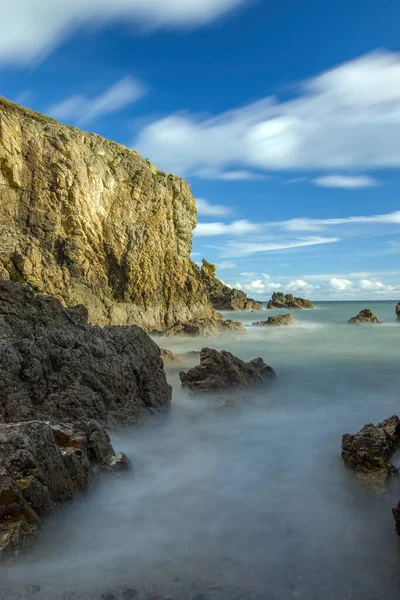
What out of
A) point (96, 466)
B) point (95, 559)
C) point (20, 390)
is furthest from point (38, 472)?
point (20, 390)

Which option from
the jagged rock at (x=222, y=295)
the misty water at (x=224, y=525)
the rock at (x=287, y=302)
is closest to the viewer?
the misty water at (x=224, y=525)

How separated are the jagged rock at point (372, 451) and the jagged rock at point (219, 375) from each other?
4.08 meters

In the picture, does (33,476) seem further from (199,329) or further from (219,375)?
(199,329)

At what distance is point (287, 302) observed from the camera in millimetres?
71062

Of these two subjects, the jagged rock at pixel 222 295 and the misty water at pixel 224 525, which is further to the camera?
the jagged rock at pixel 222 295

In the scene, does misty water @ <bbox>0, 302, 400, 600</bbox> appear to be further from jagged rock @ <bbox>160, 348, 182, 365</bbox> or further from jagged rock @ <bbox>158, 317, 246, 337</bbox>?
jagged rock @ <bbox>158, 317, 246, 337</bbox>

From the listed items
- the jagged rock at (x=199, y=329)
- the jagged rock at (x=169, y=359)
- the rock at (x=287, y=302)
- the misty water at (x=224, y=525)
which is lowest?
the misty water at (x=224, y=525)

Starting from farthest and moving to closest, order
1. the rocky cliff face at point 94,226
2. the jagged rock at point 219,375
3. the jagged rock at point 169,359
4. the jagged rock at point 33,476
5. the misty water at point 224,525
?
the rocky cliff face at point 94,226 → the jagged rock at point 169,359 → the jagged rock at point 219,375 → the jagged rock at point 33,476 → the misty water at point 224,525

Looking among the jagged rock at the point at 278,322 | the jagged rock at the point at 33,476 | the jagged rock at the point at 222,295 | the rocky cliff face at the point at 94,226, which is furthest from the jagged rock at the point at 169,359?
the jagged rock at the point at 222,295

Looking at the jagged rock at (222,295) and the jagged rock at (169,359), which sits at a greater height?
the jagged rock at (222,295)

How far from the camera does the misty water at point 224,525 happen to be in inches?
116

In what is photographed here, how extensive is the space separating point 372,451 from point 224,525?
213 cm

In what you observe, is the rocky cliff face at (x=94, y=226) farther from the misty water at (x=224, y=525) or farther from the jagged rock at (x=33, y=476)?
the jagged rock at (x=33, y=476)

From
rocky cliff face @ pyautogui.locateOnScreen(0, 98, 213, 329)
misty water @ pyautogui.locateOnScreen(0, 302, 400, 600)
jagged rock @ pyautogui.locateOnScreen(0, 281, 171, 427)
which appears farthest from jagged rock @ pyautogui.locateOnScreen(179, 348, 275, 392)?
rocky cliff face @ pyautogui.locateOnScreen(0, 98, 213, 329)
